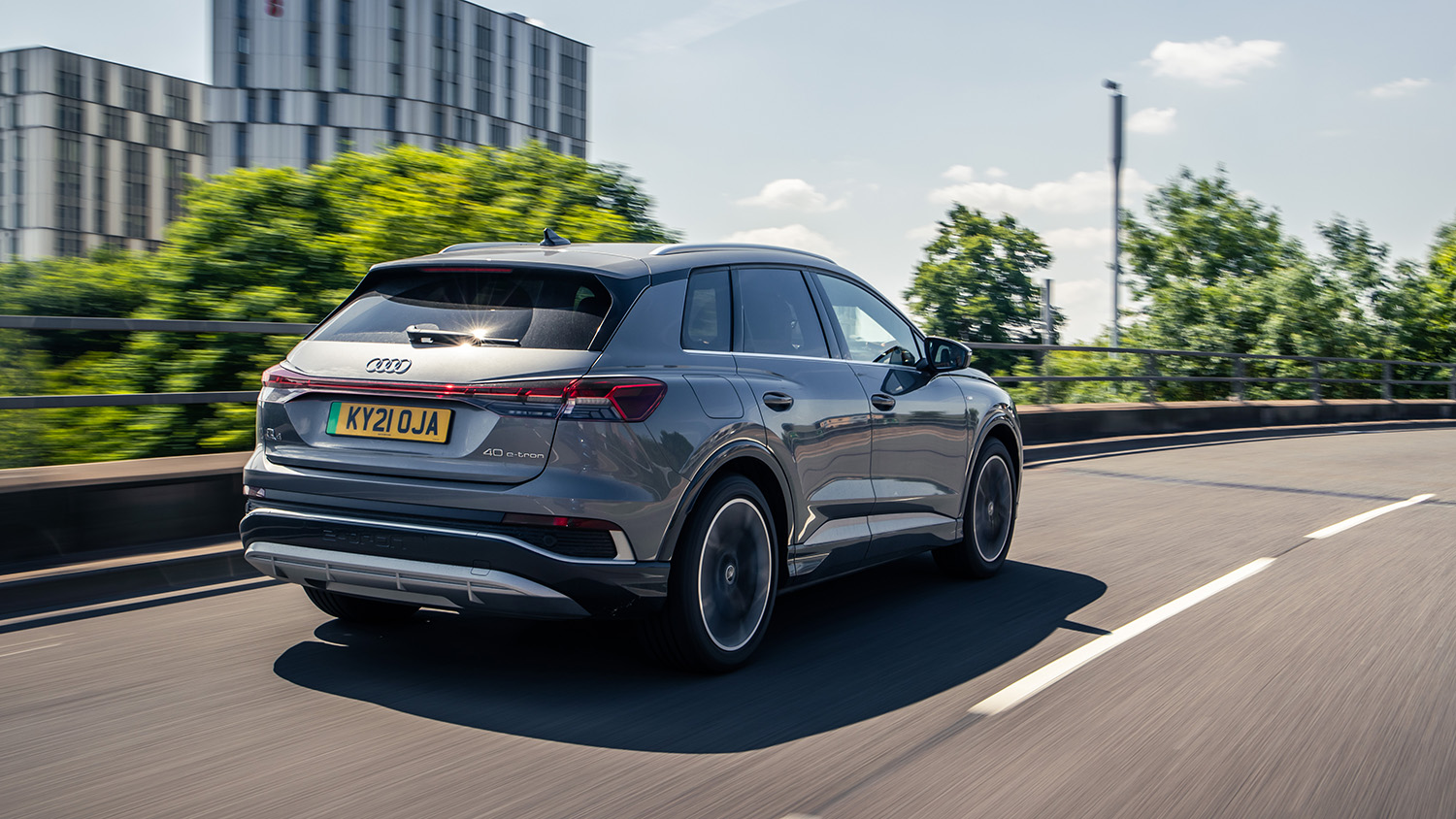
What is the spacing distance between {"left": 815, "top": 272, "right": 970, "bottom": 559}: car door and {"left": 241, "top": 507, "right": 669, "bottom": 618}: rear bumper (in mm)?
1788

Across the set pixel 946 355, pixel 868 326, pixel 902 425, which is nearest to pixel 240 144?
pixel 946 355

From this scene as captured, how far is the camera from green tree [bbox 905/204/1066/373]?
212ft

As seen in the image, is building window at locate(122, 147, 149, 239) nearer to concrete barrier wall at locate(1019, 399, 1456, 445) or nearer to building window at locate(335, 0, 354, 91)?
building window at locate(335, 0, 354, 91)

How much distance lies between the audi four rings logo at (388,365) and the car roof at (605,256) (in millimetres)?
439

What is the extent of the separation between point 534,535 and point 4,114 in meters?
100

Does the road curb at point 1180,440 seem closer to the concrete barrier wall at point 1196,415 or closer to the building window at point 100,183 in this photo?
the concrete barrier wall at point 1196,415

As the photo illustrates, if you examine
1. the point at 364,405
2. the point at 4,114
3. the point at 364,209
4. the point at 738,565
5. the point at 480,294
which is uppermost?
the point at 4,114

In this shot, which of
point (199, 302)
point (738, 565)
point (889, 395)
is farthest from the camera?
point (199, 302)

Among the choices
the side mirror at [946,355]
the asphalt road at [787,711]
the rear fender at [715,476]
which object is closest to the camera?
the asphalt road at [787,711]

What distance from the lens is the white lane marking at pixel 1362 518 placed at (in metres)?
8.98

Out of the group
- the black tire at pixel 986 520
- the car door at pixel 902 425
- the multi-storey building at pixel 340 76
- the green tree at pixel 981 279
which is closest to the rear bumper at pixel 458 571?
the car door at pixel 902 425

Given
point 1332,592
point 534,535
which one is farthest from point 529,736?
point 1332,592

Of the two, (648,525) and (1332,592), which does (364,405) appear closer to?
(648,525)

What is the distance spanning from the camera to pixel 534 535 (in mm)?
4273
